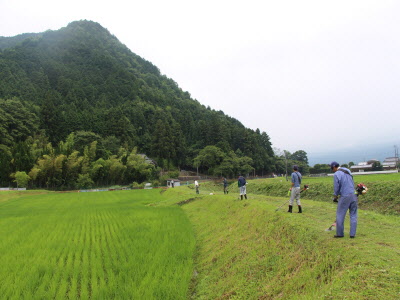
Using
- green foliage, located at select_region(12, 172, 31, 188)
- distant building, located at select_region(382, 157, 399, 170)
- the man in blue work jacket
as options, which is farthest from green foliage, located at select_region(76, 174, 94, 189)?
distant building, located at select_region(382, 157, 399, 170)

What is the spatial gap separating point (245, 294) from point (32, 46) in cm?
16870

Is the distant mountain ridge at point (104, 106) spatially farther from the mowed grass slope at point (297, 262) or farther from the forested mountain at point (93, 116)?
the mowed grass slope at point (297, 262)

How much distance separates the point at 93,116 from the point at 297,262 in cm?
8855

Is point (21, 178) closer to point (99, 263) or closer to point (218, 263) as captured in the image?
point (99, 263)

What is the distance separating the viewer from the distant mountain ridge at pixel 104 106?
268ft

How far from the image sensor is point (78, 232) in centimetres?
1162

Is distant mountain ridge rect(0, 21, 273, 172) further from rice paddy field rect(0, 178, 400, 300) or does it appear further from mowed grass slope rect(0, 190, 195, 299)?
rice paddy field rect(0, 178, 400, 300)

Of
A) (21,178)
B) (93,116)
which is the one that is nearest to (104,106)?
(93,116)

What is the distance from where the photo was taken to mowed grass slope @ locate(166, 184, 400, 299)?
3871 millimetres

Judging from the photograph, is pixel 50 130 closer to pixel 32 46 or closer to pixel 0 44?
pixel 32 46

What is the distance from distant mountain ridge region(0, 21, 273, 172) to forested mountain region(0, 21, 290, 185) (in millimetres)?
281

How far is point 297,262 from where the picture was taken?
5.29 meters

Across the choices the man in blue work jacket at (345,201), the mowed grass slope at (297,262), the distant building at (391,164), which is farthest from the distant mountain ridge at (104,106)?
the man in blue work jacket at (345,201)

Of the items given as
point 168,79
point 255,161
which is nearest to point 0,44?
point 168,79
